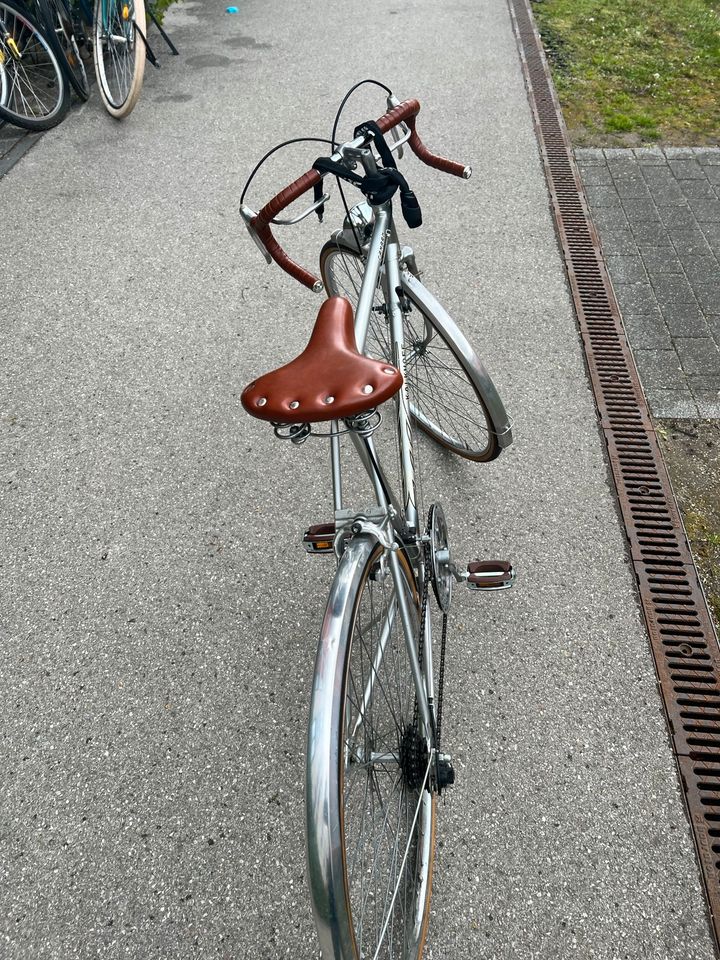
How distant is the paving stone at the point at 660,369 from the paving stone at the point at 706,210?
132cm

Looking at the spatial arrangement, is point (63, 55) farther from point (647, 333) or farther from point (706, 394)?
point (706, 394)

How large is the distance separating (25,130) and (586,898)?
19.6 feet

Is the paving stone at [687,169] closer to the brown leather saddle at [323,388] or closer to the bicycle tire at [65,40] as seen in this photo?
the brown leather saddle at [323,388]

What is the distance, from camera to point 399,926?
165 cm

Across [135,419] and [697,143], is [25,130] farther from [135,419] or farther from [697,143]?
[697,143]

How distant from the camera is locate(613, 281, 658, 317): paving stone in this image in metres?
3.36

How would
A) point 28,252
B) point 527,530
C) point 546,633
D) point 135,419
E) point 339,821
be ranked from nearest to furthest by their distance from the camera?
point 339,821
point 546,633
point 527,530
point 135,419
point 28,252

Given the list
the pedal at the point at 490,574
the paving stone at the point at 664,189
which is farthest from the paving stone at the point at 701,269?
the pedal at the point at 490,574

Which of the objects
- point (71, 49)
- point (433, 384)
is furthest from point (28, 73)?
point (433, 384)

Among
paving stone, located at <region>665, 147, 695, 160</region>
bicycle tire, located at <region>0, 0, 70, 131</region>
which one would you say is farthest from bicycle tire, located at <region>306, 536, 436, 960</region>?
bicycle tire, located at <region>0, 0, 70, 131</region>

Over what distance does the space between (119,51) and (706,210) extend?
179 inches

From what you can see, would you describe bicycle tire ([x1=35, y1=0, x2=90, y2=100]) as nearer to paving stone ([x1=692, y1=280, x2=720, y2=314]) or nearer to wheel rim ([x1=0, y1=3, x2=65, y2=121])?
wheel rim ([x1=0, y1=3, x2=65, y2=121])

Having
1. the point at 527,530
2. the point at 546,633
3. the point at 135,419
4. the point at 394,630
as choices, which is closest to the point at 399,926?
the point at 394,630

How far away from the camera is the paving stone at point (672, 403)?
112 inches
